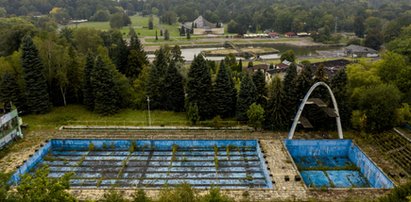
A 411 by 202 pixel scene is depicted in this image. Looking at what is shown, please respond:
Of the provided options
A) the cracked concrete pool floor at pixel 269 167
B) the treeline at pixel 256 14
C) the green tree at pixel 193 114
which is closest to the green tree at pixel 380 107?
the cracked concrete pool floor at pixel 269 167

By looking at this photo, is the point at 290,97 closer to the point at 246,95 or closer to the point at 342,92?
the point at 246,95

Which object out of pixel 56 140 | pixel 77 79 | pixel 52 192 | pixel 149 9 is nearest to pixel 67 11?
pixel 149 9

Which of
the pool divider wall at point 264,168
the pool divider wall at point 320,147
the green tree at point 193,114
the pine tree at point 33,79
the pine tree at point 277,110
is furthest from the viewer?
the pine tree at point 33,79

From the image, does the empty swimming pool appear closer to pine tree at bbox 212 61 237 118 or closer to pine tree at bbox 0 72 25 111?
pine tree at bbox 212 61 237 118

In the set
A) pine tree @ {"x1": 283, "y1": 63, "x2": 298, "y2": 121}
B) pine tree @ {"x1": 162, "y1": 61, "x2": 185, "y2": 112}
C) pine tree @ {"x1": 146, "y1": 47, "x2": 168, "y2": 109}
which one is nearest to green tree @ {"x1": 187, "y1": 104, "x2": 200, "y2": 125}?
pine tree @ {"x1": 162, "y1": 61, "x2": 185, "y2": 112}

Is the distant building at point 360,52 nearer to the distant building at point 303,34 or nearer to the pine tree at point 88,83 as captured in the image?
the distant building at point 303,34

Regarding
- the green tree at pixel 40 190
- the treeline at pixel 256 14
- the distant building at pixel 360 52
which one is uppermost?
the treeline at pixel 256 14
